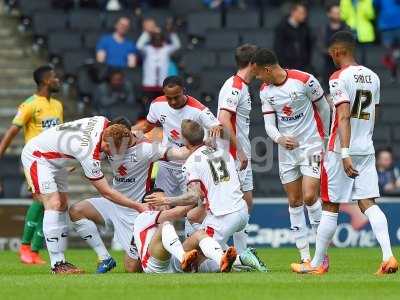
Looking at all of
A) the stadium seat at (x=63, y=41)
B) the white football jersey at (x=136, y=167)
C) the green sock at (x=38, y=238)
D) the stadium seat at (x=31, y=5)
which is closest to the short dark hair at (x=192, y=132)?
the white football jersey at (x=136, y=167)

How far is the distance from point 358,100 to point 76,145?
282 centimetres

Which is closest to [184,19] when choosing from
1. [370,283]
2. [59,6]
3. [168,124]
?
[59,6]

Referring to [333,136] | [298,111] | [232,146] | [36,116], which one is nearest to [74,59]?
[36,116]

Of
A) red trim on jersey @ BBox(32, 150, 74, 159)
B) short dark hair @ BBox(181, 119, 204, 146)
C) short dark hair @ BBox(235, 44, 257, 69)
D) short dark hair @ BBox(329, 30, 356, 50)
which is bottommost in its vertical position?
red trim on jersey @ BBox(32, 150, 74, 159)

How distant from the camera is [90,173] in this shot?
13.7m

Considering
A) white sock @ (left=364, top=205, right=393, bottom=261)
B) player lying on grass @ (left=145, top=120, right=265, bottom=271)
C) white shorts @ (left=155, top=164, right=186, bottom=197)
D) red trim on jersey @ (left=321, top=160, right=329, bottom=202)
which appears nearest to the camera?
white sock @ (left=364, top=205, right=393, bottom=261)

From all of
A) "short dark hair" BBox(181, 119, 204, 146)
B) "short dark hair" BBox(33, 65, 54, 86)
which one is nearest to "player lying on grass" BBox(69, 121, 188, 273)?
"short dark hair" BBox(181, 119, 204, 146)

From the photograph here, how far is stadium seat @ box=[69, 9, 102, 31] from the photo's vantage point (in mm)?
23391

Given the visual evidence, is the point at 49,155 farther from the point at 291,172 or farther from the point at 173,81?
the point at 291,172

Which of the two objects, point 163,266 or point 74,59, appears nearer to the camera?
point 163,266

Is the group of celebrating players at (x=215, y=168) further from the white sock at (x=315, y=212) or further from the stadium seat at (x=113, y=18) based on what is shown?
the stadium seat at (x=113, y=18)

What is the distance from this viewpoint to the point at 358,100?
520 inches

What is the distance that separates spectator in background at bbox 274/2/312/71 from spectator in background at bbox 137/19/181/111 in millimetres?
1764

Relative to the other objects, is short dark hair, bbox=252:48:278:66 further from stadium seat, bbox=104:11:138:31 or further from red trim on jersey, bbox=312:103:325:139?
stadium seat, bbox=104:11:138:31
